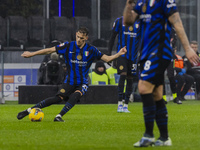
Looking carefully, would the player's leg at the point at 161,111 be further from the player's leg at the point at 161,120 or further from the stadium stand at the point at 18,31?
the stadium stand at the point at 18,31

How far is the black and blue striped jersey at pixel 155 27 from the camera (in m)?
5.27

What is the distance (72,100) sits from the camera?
8.48 metres

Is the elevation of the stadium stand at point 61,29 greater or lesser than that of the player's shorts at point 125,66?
greater

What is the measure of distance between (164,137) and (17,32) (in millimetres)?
14674

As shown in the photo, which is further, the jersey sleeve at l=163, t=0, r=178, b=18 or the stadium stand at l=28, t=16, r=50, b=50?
the stadium stand at l=28, t=16, r=50, b=50

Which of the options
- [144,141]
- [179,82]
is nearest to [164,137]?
[144,141]

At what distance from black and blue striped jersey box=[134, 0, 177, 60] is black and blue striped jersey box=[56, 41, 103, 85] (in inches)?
134

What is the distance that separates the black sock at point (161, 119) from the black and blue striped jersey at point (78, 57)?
3.44 m

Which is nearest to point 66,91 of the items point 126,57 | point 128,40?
point 126,57

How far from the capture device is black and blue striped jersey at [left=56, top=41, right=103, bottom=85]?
8.73m

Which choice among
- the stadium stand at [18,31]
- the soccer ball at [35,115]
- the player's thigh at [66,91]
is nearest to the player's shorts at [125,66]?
the player's thigh at [66,91]

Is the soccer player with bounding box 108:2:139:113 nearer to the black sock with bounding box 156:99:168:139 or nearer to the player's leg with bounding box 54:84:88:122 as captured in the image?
the player's leg with bounding box 54:84:88:122

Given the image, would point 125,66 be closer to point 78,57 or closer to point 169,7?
point 78,57

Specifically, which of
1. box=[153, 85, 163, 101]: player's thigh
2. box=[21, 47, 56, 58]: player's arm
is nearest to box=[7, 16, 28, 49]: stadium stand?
box=[21, 47, 56, 58]: player's arm
